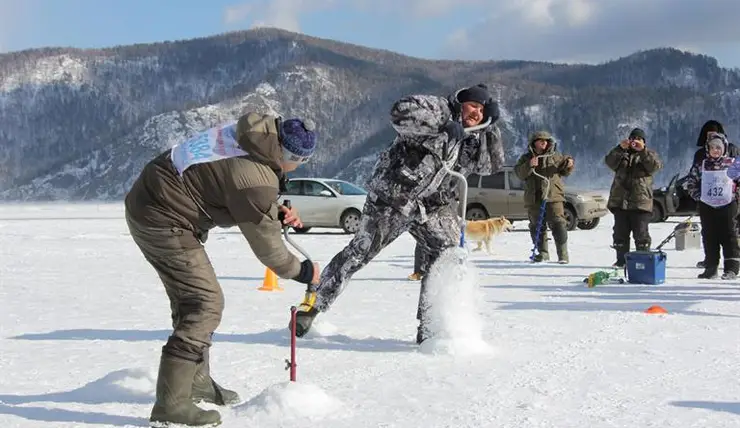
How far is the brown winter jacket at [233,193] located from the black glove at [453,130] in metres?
1.47

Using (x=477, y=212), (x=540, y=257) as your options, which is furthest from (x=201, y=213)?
(x=477, y=212)

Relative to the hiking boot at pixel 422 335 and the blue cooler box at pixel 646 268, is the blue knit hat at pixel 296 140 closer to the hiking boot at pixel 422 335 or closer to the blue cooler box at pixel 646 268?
the hiking boot at pixel 422 335

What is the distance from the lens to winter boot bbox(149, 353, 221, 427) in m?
3.41

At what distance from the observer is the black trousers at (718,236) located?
29.5ft

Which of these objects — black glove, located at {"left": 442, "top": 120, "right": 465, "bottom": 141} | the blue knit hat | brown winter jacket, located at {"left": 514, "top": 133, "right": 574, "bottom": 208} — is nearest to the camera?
the blue knit hat

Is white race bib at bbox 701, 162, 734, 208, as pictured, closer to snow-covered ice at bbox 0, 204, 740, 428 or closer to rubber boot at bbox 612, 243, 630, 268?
snow-covered ice at bbox 0, 204, 740, 428

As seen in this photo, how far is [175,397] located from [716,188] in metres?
7.12

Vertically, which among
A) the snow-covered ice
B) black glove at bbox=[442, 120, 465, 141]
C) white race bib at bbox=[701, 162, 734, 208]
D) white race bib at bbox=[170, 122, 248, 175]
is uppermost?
black glove at bbox=[442, 120, 465, 141]

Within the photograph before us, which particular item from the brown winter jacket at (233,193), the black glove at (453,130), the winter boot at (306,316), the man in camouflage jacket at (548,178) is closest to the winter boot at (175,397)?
the brown winter jacket at (233,193)

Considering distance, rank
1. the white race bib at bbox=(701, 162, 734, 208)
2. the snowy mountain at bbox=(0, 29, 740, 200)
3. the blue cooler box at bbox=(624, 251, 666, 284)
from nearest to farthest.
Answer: the blue cooler box at bbox=(624, 251, 666, 284) < the white race bib at bbox=(701, 162, 734, 208) < the snowy mountain at bbox=(0, 29, 740, 200)

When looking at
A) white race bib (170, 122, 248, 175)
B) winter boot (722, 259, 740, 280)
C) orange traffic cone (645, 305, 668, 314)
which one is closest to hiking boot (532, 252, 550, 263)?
winter boot (722, 259, 740, 280)

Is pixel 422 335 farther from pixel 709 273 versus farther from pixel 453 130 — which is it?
pixel 709 273

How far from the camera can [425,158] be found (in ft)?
16.2

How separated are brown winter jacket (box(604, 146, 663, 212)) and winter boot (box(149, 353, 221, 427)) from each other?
7.81 metres
